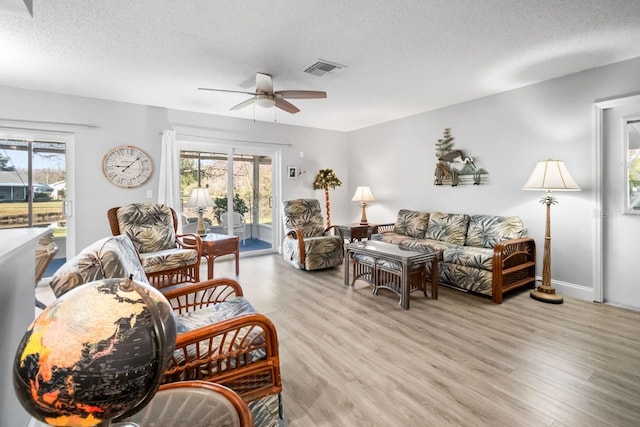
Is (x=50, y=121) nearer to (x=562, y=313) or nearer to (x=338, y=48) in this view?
(x=338, y=48)

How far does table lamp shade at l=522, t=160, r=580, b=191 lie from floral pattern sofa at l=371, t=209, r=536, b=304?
67cm

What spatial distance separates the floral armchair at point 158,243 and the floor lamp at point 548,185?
12.5ft

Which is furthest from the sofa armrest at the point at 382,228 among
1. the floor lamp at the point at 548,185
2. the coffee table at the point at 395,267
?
the floor lamp at the point at 548,185

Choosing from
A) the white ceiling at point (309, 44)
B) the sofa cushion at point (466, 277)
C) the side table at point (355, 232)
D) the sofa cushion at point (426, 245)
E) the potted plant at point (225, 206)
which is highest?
the white ceiling at point (309, 44)

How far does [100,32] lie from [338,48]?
1975 millimetres

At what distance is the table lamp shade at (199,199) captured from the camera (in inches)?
161

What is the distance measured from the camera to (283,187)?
5918 mm

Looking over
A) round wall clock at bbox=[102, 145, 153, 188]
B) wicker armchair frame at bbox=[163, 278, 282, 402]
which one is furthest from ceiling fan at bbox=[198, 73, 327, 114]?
wicker armchair frame at bbox=[163, 278, 282, 402]

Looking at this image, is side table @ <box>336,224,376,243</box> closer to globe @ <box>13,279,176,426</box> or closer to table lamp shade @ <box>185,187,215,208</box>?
table lamp shade @ <box>185,187,215,208</box>

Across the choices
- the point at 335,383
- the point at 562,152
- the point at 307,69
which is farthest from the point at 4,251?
the point at 562,152

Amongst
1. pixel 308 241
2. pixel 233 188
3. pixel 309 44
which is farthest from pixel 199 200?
pixel 309 44

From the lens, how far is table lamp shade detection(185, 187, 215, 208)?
161 inches

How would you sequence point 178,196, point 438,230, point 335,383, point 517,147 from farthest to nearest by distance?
1. point 178,196
2. point 438,230
3. point 517,147
4. point 335,383

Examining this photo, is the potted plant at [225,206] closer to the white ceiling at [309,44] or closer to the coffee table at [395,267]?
the white ceiling at [309,44]
